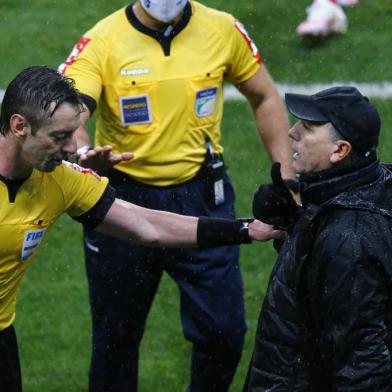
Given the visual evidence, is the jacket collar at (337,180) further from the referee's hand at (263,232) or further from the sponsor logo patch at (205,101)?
the sponsor logo patch at (205,101)

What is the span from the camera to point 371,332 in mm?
4871

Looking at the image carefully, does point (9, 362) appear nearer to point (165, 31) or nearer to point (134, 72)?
point (134, 72)

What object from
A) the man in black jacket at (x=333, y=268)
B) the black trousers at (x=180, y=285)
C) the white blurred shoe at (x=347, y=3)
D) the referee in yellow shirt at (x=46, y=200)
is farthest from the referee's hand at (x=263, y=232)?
the white blurred shoe at (x=347, y=3)

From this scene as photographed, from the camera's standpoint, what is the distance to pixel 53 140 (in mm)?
5457

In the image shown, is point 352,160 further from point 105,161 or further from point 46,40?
point 46,40

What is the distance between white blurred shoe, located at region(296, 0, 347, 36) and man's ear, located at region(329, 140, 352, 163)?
23.1ft

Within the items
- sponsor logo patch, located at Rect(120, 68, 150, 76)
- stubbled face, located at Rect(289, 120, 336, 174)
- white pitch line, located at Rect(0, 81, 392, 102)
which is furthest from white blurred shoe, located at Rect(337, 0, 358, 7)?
stubbled face, located at Rect(289, 120, 336, 174)

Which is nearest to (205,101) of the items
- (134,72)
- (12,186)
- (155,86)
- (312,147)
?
(155,86)

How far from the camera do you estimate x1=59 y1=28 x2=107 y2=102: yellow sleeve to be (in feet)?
22.5

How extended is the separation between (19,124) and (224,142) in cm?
524

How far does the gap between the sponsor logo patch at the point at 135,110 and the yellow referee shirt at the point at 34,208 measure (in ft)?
3.44

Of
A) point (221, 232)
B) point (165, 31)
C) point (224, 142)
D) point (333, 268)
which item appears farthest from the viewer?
point (224, 142)

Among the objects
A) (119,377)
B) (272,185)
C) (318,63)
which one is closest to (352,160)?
(272,185)

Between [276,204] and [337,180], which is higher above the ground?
[337,180]
